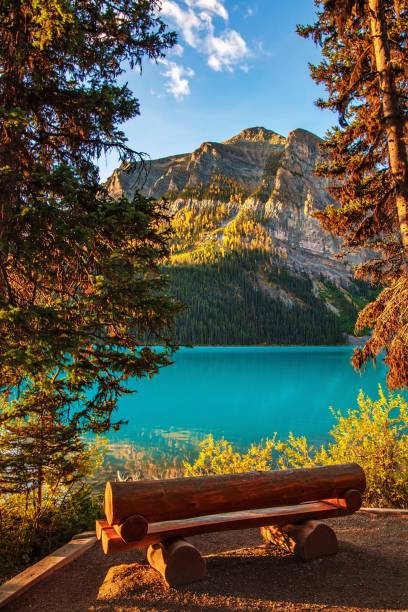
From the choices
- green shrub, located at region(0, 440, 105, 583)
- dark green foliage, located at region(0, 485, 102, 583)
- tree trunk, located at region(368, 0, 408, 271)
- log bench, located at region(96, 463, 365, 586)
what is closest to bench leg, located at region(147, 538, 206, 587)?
log bench, located at region(96, 463, 365, 586)

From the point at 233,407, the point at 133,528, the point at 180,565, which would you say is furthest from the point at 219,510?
the point at 233,407

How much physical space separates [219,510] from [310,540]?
1115mm

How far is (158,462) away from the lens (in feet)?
59.3

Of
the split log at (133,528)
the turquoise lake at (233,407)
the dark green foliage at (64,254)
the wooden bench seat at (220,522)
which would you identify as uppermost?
the dark green foliage at (64,254)

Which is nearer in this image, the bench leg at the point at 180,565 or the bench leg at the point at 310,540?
the bench leg at the point at 180,565

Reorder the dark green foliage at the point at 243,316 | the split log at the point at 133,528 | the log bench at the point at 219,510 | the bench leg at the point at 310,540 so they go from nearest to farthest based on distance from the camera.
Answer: the split log at the point at 133,528
the log bench at the point at 219,510
the bench leg at the point at 310,540
the dark green foliage at the point at 243,316

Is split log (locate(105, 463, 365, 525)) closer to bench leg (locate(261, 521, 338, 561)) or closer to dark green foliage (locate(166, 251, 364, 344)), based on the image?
bench leg (locate(261, 521, 338, 561))

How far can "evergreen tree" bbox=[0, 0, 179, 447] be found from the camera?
16.4 feet

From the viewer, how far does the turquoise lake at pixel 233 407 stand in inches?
958

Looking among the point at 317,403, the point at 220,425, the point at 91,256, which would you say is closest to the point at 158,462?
the point at 220,425

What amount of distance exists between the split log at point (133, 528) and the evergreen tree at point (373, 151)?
474 cm

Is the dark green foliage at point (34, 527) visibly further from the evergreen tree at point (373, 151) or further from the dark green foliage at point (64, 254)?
the evergreen tree at point (373, 151)

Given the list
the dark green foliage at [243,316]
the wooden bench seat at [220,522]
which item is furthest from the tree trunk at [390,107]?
the dark green foliage at [243,316]

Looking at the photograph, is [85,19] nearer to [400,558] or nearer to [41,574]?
[41,574]
